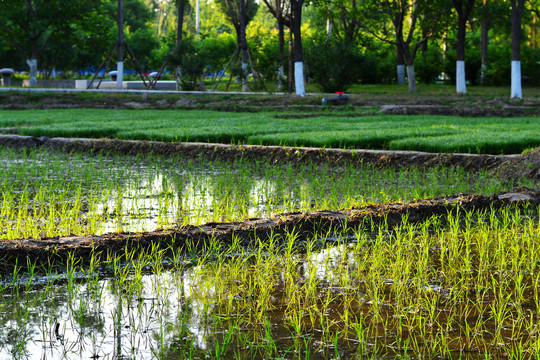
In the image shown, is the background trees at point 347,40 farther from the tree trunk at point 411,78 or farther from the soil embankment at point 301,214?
the soil embankment at point 301,214

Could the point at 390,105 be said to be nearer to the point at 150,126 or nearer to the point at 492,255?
the point at 150,126

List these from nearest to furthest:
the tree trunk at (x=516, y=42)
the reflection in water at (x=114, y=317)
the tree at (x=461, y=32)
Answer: the reflection in water at (x=114, y=317), the tree trunk at (x=516, y=42), the tree at (x=461, y=32)

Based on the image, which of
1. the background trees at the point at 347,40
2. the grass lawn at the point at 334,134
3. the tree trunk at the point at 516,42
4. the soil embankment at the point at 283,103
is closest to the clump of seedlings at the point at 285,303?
the grass lawn at the point at 334,134

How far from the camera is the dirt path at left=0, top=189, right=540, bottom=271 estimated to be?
4.22 m

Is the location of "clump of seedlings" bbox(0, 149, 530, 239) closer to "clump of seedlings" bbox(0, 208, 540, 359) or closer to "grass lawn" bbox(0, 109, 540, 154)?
"grass lawn" bbox(0, 109, 540, 154)

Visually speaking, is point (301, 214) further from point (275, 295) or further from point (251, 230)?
point (275, 295)

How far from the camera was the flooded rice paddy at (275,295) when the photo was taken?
2973mm

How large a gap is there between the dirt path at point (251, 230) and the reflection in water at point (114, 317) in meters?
0.30

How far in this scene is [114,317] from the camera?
3.27 meters

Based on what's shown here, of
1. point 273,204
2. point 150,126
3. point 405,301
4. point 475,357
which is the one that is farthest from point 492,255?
point 150,126

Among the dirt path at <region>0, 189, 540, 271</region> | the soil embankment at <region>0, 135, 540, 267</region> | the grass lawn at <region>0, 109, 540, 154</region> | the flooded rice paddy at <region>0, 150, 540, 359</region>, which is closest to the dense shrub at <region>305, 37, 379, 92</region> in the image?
the grass lawn at <region>0, 109, 540, 154</region>

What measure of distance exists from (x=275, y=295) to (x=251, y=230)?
1.25 m

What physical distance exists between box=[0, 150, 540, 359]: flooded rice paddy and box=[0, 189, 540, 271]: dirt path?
0.08m

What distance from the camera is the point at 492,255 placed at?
4.46 m
